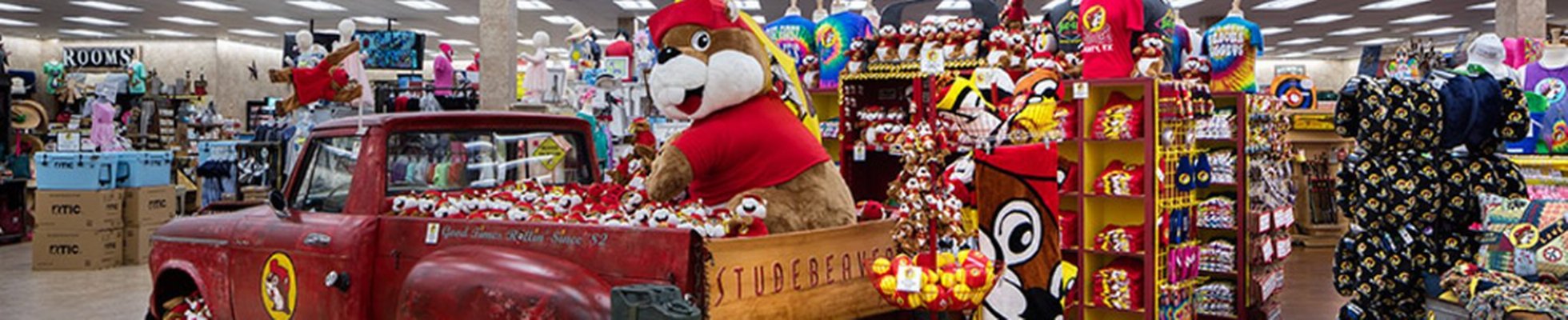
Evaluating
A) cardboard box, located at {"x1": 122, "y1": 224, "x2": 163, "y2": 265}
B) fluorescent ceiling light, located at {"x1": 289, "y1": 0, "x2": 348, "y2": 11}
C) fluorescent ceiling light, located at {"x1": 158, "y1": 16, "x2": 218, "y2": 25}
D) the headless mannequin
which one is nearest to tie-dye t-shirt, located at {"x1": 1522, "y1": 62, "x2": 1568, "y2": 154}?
the headless mannequin

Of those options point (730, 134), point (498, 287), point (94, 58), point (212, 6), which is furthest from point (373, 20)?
point (498, 287)

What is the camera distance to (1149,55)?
16.4 feet

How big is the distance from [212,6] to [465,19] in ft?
11.3

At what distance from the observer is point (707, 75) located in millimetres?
3508

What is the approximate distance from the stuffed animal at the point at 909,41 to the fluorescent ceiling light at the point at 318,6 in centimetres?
1160

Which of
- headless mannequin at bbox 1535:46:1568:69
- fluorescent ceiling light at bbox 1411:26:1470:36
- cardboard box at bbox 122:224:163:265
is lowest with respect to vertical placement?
cardboard box at bbox 122:224:163:265

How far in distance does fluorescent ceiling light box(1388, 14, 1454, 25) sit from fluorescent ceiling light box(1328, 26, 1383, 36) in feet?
3.09

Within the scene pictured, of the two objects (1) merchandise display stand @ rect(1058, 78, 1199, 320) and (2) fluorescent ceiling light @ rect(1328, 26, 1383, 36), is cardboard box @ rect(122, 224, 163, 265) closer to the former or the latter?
(1) merchandise display stand @ rect(1058, 78, 1199, 320)

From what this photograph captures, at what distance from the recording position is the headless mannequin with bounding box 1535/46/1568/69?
6633mm

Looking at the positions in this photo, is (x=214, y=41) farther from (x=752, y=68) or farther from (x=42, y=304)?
(x=752, y=68)

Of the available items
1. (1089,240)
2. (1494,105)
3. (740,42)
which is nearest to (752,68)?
(740,42)

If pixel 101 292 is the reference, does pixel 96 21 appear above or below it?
above

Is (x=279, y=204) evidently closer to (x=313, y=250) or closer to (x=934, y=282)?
(x=313, y=250)

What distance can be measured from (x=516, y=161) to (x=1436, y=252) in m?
3.36
